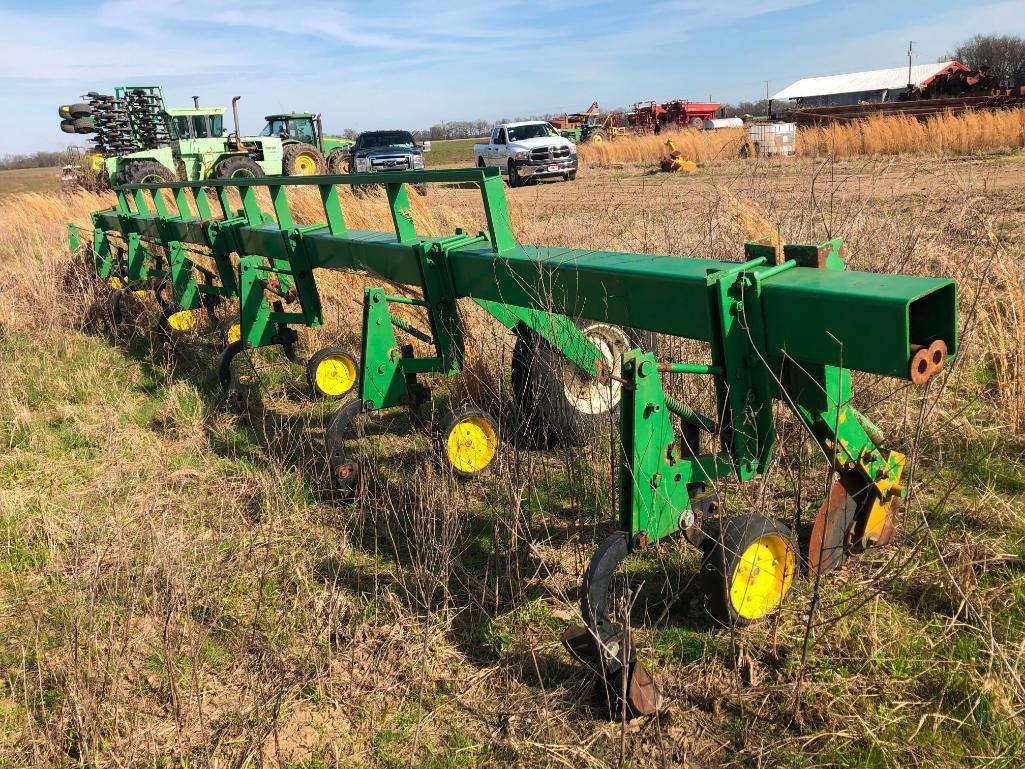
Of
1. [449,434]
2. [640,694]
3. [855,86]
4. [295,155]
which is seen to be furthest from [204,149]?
[855,86]

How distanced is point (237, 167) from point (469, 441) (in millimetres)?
18727

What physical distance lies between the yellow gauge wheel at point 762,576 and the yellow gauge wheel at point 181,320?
5.65m

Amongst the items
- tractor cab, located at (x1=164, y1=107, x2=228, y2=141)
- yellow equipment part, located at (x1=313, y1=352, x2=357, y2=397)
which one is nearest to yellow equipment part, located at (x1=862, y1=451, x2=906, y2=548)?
yellow equipment part, located at (x1=313, y1=352, x2=357, y2=397)

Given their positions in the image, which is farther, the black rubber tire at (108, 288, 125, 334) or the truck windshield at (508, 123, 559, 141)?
the truck windshield at (508, 123, 559, 141)

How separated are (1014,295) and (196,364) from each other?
5747mm

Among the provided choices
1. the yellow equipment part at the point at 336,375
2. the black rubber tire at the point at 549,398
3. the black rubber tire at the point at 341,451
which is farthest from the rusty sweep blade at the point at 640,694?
the yellow equipment part at the point at 336,375

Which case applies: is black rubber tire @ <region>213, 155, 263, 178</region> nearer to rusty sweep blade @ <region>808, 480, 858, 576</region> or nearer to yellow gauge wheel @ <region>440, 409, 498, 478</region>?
yellow gauge wheel @ <region>440, 409, 498, 478</region>

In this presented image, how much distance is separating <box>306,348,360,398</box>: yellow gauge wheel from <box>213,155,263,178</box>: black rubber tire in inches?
644

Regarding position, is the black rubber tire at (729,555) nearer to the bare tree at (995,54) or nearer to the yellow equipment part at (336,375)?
the yellow equipment part at (336,375)

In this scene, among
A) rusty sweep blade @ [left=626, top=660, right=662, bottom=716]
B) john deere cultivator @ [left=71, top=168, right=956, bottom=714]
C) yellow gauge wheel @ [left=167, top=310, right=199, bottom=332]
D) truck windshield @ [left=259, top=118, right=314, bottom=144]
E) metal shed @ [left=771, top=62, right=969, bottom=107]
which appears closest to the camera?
john deere cultivator @ [left=71, top=168, right=956, bottom=714]

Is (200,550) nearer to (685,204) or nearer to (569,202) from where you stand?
(685,204)

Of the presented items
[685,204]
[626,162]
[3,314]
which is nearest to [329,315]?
[3,314]

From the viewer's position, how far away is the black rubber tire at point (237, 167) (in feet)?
63.9

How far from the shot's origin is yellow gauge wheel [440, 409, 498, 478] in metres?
3.48
